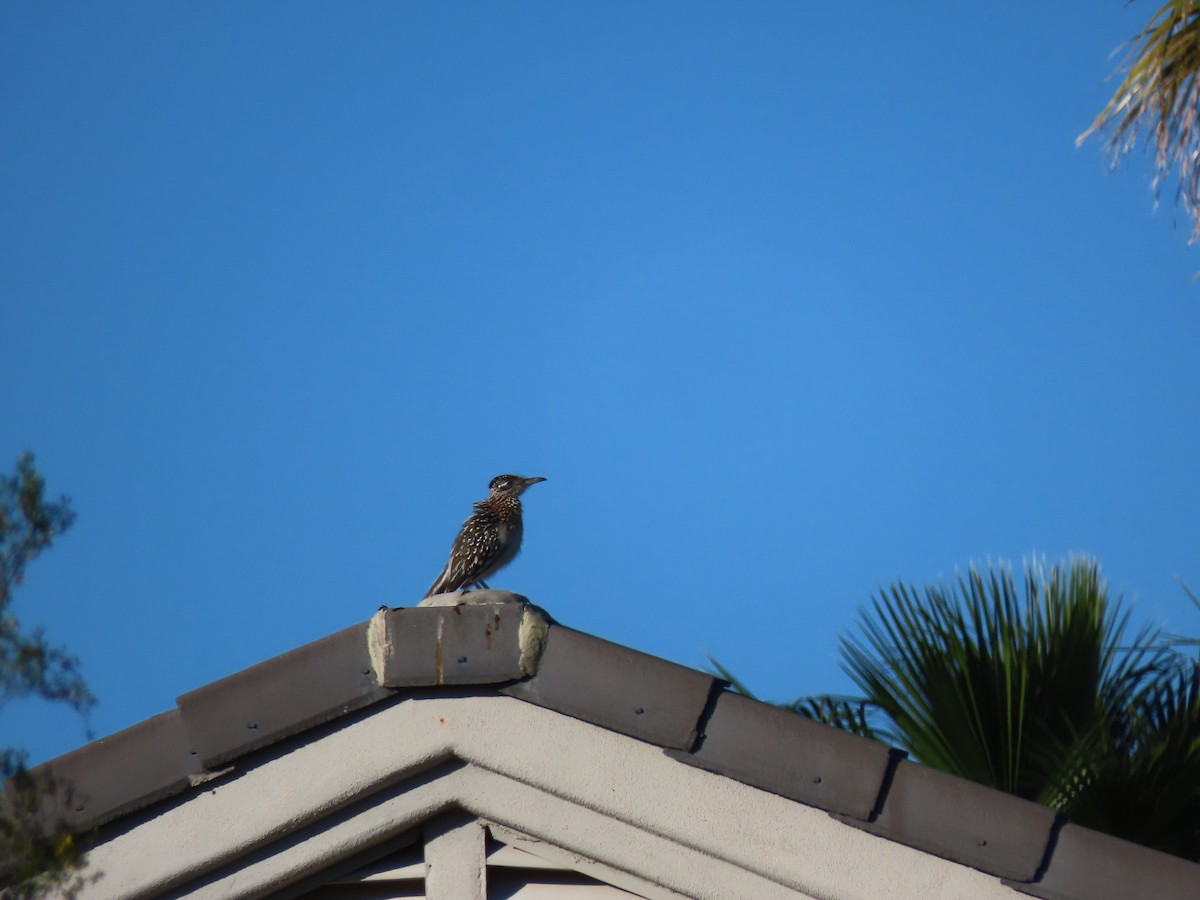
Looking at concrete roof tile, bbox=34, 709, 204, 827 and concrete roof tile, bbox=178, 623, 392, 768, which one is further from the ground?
concrete roof tile, bbox=178, 623, 392, 768

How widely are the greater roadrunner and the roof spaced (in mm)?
3564

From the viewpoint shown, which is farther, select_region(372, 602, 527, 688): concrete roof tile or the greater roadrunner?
the greater roadrunner

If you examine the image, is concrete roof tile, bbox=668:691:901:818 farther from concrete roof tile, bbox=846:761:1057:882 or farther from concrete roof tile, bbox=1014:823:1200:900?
concrete roof tile, bbox=1014:823:1200:900

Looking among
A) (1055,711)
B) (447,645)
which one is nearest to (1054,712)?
(1055,711)

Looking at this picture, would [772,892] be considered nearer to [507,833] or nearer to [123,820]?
[507,833]

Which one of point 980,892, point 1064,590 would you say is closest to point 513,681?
point 980,892

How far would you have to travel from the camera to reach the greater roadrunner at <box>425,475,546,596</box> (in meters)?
7.17

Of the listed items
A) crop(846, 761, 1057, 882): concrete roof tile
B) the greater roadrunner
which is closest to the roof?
crop(846, 761, 1057, 882): concrete roof tile

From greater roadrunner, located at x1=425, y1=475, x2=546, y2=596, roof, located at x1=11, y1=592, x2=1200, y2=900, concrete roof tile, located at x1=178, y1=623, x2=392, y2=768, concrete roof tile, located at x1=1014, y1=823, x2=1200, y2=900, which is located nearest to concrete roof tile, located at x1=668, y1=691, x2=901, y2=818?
roof, located at x1=11, y1=592, x2=1200, y2=900

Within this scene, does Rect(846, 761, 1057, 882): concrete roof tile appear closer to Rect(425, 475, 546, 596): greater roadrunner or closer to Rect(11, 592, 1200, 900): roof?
Rect(11, 592, 1200, 900): roof

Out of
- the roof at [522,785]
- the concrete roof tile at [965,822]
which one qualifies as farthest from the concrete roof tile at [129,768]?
the concrete roof tile at [965,822]

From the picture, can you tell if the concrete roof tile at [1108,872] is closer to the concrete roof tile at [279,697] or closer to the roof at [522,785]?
the roof at [522,785]

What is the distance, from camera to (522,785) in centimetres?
A: 342

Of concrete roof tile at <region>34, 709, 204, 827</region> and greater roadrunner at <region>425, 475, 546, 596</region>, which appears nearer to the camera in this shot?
concrete roof tile at <region>34, 709, 204, 827</region>
